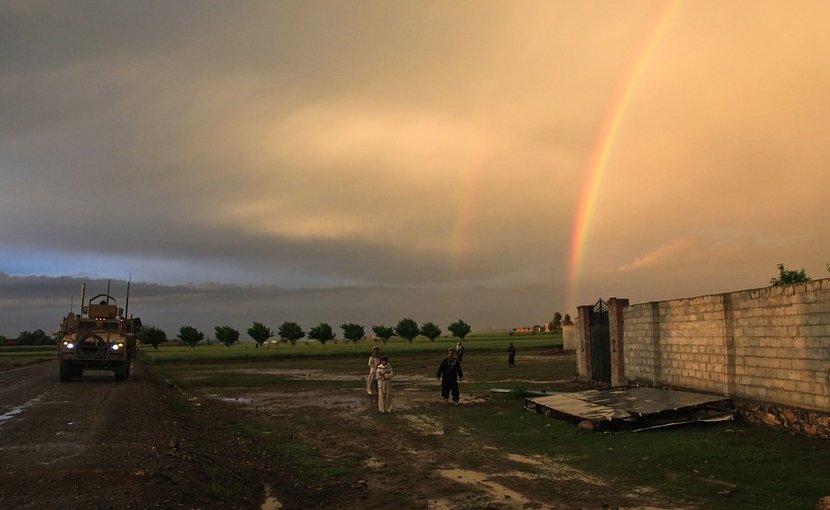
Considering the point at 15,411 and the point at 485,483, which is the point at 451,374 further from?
the point at 15,411

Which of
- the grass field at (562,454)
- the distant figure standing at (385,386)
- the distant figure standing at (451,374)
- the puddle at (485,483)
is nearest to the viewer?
the puddle at (485,483)

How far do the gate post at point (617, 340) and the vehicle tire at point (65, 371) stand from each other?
2419 cm

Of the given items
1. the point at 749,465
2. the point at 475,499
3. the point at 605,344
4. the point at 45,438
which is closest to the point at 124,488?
the point at 475,499

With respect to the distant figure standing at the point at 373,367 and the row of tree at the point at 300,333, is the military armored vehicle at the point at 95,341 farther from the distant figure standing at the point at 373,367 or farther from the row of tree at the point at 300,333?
the row of tree at the point at 300,333

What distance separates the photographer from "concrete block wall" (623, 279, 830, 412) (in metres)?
12.0

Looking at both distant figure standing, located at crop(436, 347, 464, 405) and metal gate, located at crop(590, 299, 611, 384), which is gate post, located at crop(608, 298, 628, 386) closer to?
metal gate, located at crop(590, 299, 611, 384)

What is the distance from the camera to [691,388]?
56.9 feet

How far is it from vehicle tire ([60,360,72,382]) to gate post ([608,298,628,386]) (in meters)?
24.2

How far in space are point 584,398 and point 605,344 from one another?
28.2ft

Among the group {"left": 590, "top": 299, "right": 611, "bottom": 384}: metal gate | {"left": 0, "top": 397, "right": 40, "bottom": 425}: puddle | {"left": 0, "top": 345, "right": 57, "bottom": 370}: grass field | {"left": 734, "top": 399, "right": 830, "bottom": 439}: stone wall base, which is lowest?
{"left": 0, "top": 345, "right": 57, "bottom": 370}: grass field

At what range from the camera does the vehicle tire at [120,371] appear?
30844 millimetres

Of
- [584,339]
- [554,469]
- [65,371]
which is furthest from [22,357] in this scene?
[554,469]

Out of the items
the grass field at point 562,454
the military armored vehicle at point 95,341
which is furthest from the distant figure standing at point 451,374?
the military armored vehicle at point 95,341

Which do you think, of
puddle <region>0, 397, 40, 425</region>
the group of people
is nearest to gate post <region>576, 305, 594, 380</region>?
the group of people
